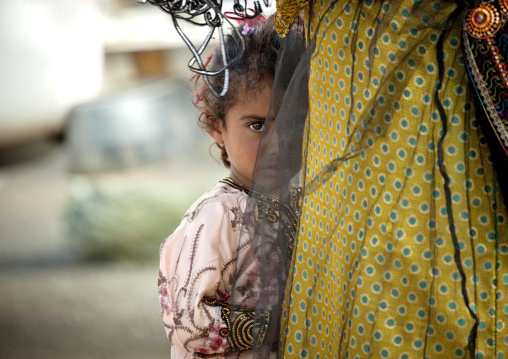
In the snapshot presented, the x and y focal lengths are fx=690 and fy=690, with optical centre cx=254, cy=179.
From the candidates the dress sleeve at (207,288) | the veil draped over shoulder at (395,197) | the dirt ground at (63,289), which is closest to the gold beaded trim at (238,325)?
the dress sleeve at (207,288)

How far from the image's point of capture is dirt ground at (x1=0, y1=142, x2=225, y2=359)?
350 cm

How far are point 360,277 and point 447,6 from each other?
0.38 m

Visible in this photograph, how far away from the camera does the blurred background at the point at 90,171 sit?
3.82 m

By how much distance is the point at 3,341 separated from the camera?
3.47 metres

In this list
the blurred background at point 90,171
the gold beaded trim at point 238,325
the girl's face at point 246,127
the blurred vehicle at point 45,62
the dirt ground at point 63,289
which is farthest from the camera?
the blurred vehicle at point 45,62

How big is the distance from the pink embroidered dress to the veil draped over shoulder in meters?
0.14

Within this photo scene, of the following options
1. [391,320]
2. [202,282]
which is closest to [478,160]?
[391,320]

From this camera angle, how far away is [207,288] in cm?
121

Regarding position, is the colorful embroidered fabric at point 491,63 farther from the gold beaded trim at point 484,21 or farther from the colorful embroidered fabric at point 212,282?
the colorful embroidered fabric at point 212,282

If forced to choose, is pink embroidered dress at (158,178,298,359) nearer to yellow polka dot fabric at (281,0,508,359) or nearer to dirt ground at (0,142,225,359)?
yellow polka dot fabric at (281,0,508,359)

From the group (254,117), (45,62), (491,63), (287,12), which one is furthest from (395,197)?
(45,62)

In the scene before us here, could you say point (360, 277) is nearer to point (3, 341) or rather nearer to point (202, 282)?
point (202, 282)

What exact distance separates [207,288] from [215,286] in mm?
16

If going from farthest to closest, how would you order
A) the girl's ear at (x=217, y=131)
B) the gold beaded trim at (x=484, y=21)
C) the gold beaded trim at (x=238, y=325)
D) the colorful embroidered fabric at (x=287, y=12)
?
1. the girl's ear at (x=217, y=131)
2. the gold beaded trim at (x=238, y=325)
3. the colorful embroidered fabric at (x=287, y=12)
4. the gold beaded trim at (x=484, y=21)
